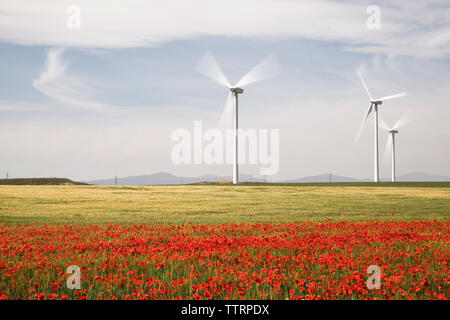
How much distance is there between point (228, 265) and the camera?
38.1 ft

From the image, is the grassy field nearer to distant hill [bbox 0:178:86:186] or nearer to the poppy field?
the poppy field

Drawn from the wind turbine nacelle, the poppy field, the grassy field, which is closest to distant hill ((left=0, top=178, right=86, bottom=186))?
the wind turbine nacelle

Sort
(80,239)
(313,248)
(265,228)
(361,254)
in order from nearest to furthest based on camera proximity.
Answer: (361,254) → (313,248) → (80,239) → (265,228)

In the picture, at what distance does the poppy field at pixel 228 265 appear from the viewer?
9000mm

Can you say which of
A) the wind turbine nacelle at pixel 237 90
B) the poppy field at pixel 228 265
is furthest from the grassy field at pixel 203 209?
the wind turbine nacelle at pixel 237 90

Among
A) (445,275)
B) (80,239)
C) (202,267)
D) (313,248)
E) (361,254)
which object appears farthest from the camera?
(80,239)

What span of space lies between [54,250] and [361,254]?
10.8 metres

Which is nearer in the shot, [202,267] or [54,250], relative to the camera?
[202,267]

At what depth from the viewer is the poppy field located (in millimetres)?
9000

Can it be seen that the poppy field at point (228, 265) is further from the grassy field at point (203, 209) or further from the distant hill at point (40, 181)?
the distant hill at point (40, 181)

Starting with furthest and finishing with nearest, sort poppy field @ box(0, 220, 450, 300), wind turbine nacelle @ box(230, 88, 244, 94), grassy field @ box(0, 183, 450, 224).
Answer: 1. wind turbine nacelle @ box(230, 88, 244, 94)
2. grassy field @ box(0, 183, 450, 224)
3. poppy field @ box(0, 220, 450, 300)
